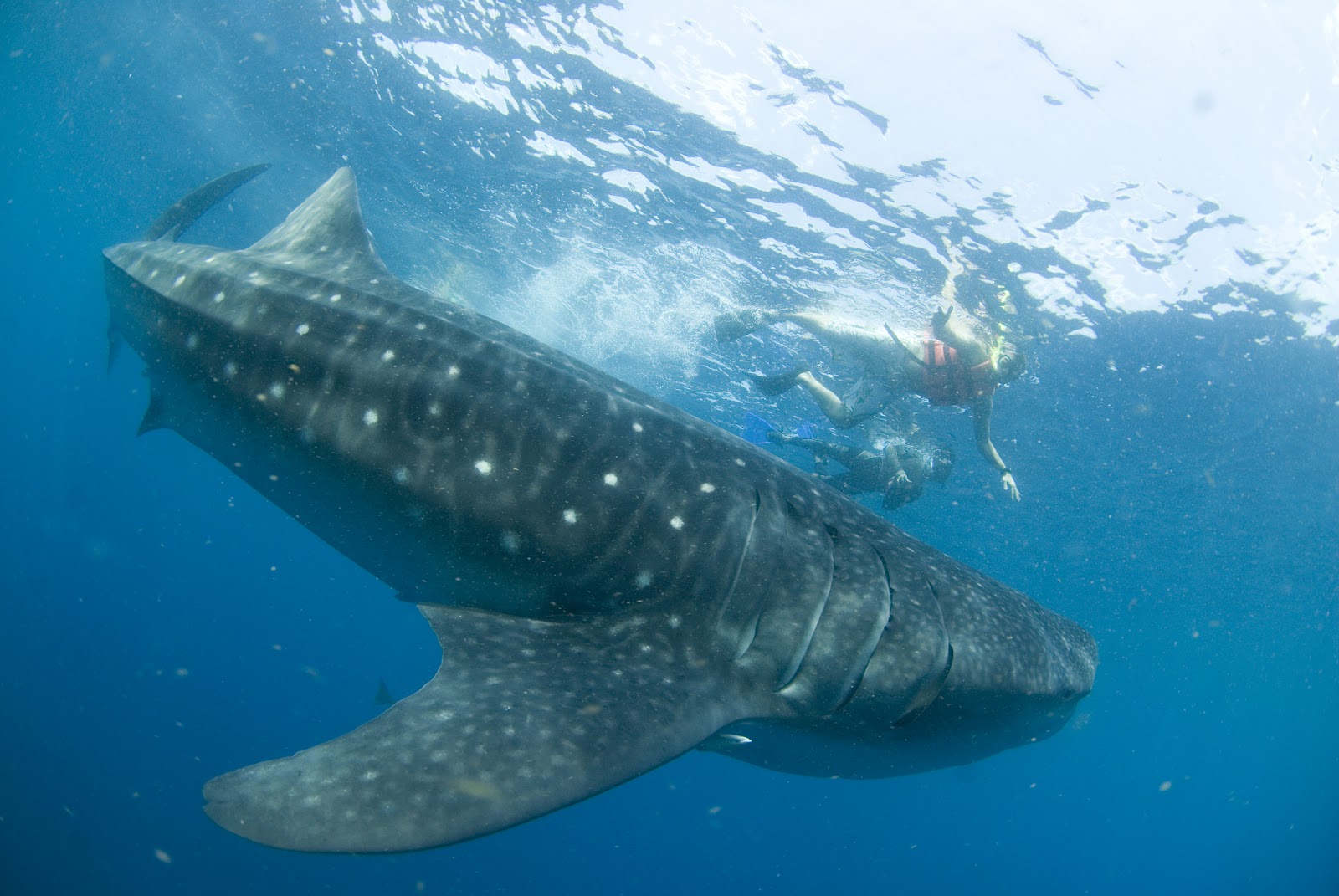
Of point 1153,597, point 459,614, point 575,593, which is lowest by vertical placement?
point 1153,597

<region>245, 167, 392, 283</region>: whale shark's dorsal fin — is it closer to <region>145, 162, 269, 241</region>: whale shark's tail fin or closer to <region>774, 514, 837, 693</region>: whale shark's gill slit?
<region>145, 162, 269, 241</region>: whale shark's tail fin

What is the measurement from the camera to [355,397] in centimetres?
388

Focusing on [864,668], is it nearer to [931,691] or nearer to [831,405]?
[931,691]

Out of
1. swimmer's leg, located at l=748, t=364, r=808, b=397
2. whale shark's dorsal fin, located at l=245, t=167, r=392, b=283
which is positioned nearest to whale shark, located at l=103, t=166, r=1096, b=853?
whale shark's dorsal fin, located at l=245, t=167, r=392, b=283

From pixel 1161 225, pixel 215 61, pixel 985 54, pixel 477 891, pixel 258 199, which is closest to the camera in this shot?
pixel 985 54

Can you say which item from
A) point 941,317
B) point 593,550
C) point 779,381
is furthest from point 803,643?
point 941,317

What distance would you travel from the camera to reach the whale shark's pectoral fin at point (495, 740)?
90.3 inches

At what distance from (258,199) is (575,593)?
133 feet

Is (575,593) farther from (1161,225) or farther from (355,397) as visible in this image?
(1161,225)

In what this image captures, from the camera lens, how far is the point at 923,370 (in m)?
12.9

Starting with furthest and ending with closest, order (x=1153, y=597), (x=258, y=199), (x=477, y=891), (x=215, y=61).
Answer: (x=1153, y=597)
(x=258, y=199)
(x=215, y=61)
(x=477, y=891)

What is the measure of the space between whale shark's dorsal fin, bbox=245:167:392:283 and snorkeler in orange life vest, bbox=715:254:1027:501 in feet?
25.8

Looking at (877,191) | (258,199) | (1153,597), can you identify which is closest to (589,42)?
(877,191)

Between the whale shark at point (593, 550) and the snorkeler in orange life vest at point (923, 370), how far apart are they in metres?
8.19
